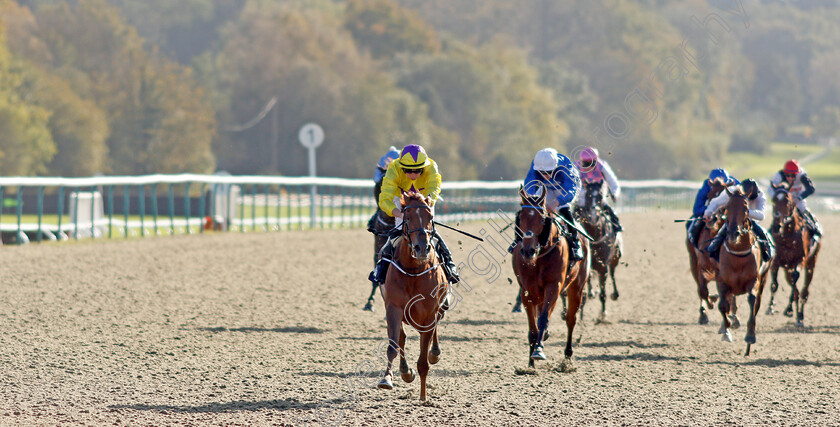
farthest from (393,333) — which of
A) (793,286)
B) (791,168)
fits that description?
(791,168)

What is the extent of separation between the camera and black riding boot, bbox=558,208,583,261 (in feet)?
27.0

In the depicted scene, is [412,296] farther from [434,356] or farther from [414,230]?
[434,356]

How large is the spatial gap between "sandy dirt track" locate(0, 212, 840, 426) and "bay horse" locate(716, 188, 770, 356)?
39cm

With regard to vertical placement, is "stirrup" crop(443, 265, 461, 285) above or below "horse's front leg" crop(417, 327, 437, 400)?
above

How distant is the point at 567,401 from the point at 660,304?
6.43 m

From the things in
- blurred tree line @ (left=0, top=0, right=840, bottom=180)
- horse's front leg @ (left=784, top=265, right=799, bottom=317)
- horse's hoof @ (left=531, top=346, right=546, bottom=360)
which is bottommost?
horse's hoof @ (left=531, top=346, right=546, bottom=360)

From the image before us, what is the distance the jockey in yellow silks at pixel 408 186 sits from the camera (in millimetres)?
6918

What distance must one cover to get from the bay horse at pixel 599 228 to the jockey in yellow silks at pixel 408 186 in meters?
3.69

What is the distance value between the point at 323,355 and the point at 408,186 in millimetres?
2112

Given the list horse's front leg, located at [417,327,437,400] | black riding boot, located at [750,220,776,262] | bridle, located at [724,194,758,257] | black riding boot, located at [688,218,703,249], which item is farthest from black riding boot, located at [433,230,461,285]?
black riding boot, located at [688,218,703,249]

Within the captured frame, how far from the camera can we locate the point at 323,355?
8594 mm

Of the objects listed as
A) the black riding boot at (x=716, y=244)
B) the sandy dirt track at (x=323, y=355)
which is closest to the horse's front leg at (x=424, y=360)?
the sandy dirt track at (x=323, y=355)

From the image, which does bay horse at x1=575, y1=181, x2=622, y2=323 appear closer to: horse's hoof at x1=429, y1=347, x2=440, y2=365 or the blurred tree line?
horse's hoof at x1=429, y1=347, x2=440, y2=365

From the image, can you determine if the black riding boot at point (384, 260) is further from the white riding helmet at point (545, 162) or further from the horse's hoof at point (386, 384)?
the white riding helmet at point (545, 162)
